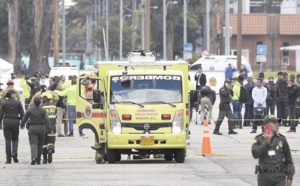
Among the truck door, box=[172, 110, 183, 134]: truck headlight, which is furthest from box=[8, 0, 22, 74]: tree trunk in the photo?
box=[172, 110, 183, 134]: truck headlight

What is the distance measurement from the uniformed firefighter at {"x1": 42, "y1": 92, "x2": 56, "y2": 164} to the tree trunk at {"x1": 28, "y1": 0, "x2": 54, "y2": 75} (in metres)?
49.1

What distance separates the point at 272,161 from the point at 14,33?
64.3 metres

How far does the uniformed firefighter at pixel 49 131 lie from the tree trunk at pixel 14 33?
51520mm

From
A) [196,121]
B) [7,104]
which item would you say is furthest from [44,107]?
[196,121]

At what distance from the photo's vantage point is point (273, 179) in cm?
1393

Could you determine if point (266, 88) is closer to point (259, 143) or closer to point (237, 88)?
point (237, 88)

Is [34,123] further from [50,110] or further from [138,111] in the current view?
[138,111]

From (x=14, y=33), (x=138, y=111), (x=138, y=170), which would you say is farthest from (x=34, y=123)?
(x=14, y=33)

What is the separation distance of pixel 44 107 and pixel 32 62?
52.6 metres

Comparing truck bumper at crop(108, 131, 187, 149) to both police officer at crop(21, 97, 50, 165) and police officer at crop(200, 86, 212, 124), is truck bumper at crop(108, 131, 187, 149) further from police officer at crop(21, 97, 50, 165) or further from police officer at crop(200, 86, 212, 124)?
police officer at crop(200, 86, 212, 124)

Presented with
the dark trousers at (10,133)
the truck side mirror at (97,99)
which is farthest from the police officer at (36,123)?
the truck side mirror at (97,99)

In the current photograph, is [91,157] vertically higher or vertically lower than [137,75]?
lower

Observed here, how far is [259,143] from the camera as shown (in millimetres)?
14070

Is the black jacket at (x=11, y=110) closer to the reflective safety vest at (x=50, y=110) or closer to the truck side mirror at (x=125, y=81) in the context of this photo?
the reflective safety vest at (x=50, y=110)
